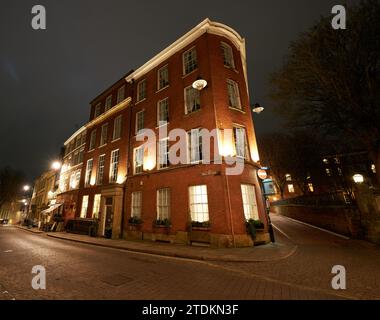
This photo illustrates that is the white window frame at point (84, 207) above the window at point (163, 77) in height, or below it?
below

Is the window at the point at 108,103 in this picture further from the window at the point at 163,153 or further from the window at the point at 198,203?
the window at the point at 198,203

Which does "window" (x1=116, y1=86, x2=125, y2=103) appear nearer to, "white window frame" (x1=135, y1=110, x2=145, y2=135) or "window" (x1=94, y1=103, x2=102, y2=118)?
"window" (x1=94, y1=103, x2=102, y2=118)

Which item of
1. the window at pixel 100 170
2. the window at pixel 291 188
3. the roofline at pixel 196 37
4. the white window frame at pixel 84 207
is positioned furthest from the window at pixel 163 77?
the window at pixel 291 188

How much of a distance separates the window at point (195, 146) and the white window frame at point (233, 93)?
139 inches

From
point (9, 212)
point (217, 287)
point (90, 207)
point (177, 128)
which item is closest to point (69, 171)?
point (90, 207)

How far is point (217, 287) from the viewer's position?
4777 millimetres

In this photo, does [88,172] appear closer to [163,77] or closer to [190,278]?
[163,77]

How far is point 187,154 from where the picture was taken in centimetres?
1255

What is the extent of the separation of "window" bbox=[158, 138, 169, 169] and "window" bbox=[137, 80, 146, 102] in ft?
20.3

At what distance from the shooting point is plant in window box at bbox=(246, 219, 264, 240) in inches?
406

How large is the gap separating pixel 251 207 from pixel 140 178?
28.4 ft

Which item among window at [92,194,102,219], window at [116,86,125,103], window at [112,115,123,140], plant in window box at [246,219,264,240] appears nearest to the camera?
plant in window box at [246,219,264,240]

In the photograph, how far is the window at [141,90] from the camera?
18019mm

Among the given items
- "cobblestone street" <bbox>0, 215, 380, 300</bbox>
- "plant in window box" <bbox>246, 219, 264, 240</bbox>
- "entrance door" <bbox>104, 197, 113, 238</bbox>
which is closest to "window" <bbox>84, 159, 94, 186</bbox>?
"entrance door" <bbox>104, 197, 113, 238</bbox>
